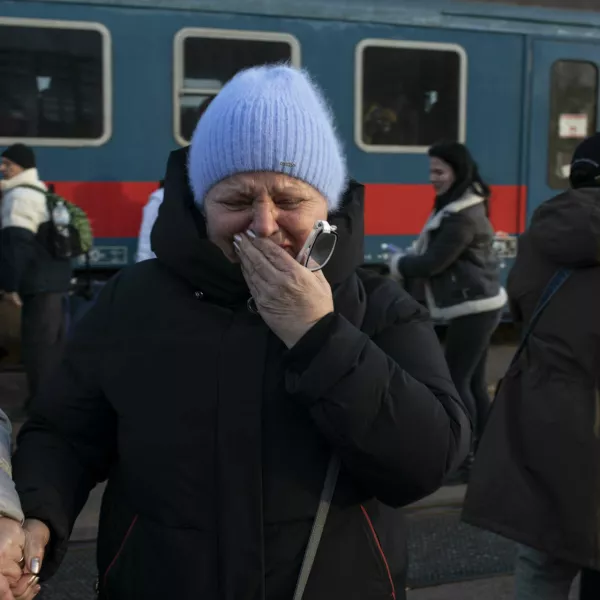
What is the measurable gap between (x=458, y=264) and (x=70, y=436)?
3.31m

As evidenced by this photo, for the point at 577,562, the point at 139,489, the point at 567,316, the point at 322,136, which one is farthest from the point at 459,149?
the point at 139,489

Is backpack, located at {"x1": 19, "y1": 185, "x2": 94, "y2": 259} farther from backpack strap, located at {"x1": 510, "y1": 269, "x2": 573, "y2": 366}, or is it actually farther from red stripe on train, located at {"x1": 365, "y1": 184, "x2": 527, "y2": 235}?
backpack strap, located at {"x1": 510, "y1": 269, "x2": 573, "y2": 366}

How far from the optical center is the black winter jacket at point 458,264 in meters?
4.52

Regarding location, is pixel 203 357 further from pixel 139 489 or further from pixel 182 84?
pixel 182 84

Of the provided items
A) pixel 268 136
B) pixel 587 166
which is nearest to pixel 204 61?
pixel 587 166

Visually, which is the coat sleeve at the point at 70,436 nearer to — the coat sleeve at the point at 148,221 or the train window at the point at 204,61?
the coat sleeve at the point at 148,221

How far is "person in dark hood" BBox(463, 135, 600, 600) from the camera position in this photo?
96.9 inches

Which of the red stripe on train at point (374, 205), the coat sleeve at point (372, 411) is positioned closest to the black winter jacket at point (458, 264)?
the red stripe on train at point (374, 205)

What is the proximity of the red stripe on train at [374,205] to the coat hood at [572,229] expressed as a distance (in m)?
3.08

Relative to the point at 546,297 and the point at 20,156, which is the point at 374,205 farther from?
the point at 546,297

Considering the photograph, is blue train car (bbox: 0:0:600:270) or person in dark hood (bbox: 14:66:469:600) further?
blue train car (bbox: 0:0:600:270)

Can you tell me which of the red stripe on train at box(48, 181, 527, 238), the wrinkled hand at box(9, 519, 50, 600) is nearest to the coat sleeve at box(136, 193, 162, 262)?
the red stripe on train at box(48, 181, 527, 238)

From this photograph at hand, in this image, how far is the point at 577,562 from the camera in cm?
246

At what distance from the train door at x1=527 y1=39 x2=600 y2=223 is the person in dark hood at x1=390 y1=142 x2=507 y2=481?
3.41 meters
